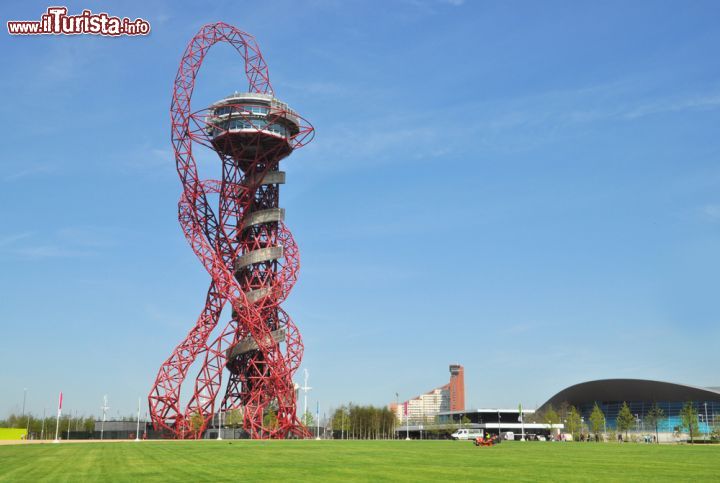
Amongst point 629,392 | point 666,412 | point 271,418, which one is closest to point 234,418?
point 271,418

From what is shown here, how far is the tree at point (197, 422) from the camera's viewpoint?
281ft

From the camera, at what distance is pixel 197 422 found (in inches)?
3455

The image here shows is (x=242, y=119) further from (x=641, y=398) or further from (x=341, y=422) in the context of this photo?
(x=641, y=398)

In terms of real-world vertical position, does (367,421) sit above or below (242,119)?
below

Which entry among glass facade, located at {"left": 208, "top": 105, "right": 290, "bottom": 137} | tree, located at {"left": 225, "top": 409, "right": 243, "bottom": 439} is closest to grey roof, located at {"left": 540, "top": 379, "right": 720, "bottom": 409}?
tree, located at {"left": 225, "top": 409, "right": 243, "bottom": 439}

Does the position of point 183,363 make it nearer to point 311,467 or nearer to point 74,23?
point 74,23

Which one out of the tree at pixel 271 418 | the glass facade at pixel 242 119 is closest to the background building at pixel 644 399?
the tree at pixel 271 418

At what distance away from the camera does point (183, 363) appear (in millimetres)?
85875

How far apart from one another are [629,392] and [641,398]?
230 cm

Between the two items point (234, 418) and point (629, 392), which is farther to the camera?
point (629, 392)

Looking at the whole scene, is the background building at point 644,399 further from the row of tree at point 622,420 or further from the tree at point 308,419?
the tree at point 308,419

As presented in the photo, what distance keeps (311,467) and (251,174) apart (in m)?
68.8

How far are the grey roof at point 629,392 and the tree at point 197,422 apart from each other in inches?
3108

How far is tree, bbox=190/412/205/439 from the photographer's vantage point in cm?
8568
